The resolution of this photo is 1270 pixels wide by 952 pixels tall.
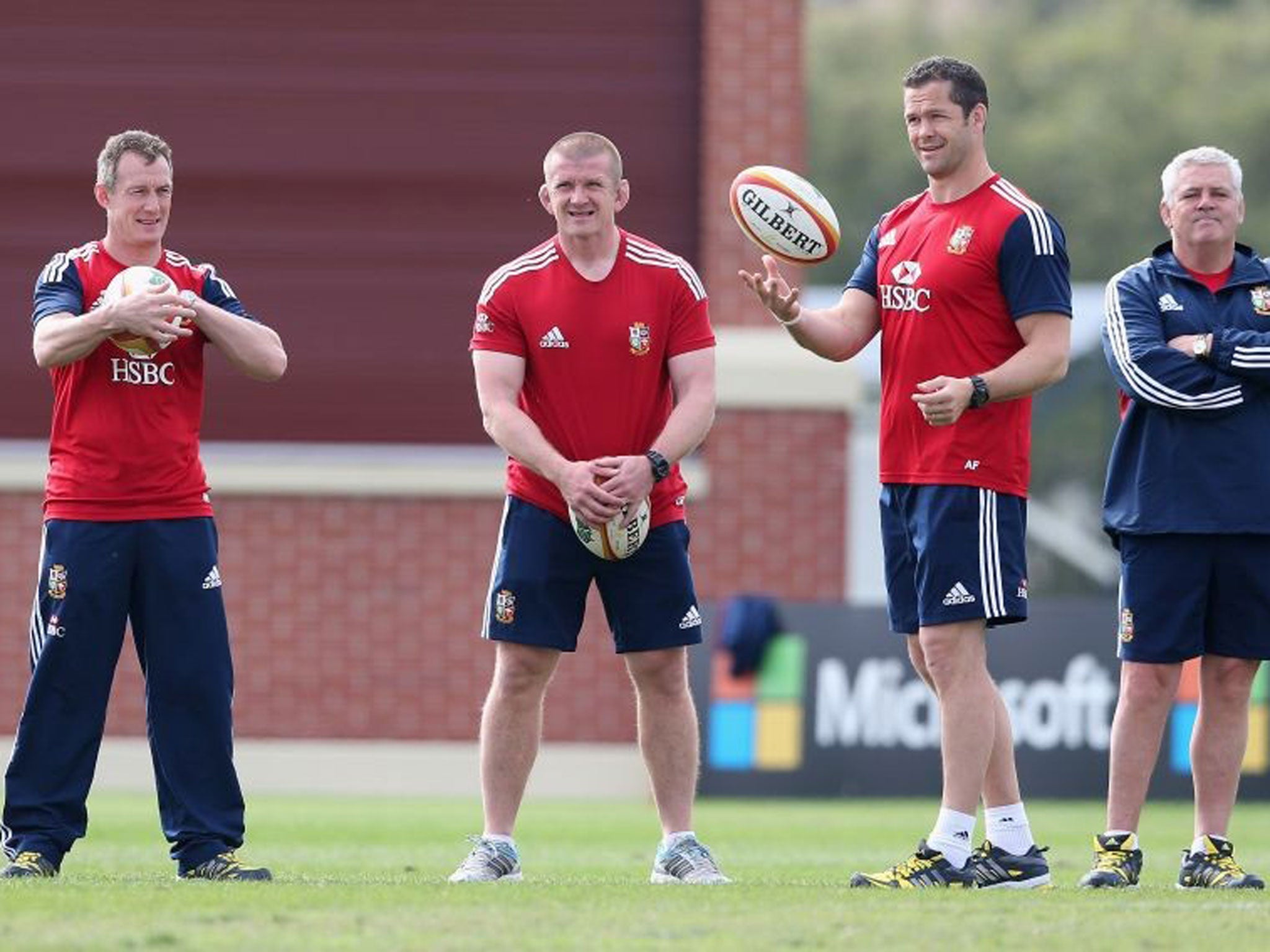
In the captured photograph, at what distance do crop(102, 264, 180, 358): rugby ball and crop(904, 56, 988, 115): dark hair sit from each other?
2.55m

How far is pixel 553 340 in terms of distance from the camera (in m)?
8.88

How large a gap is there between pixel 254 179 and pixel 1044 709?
7914 mm

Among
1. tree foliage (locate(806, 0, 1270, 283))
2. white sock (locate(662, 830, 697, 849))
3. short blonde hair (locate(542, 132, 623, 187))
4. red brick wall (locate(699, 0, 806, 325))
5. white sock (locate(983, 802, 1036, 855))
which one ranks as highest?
tree foliage (locate(806, 0, 1270, 283))

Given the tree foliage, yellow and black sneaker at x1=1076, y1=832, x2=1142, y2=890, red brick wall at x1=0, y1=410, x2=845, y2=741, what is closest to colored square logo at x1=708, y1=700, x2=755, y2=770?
red brick wall at x1=0, y1=410, x2=845, y2=741

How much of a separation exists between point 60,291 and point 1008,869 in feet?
12.1

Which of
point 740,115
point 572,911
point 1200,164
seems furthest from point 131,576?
point 740,115

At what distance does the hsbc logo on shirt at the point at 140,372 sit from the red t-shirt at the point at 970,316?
238 cm

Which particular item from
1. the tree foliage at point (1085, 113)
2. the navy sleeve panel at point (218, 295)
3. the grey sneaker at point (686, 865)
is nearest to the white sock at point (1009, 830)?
the grey sneaker at point (686, 865)

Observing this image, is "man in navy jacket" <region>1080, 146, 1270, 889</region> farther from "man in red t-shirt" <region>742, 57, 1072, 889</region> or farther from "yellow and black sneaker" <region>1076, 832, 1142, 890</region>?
"man in red t-shirt" <region>742, 57, 1072, 889</region>

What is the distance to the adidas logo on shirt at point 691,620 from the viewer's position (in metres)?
8.91

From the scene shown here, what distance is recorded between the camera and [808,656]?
683 inches

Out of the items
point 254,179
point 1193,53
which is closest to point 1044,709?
point 254,179

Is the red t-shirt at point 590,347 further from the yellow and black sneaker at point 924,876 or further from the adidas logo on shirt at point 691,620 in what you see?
the yellow and black sneaker at point 924,876

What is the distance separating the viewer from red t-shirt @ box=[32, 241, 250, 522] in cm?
866
